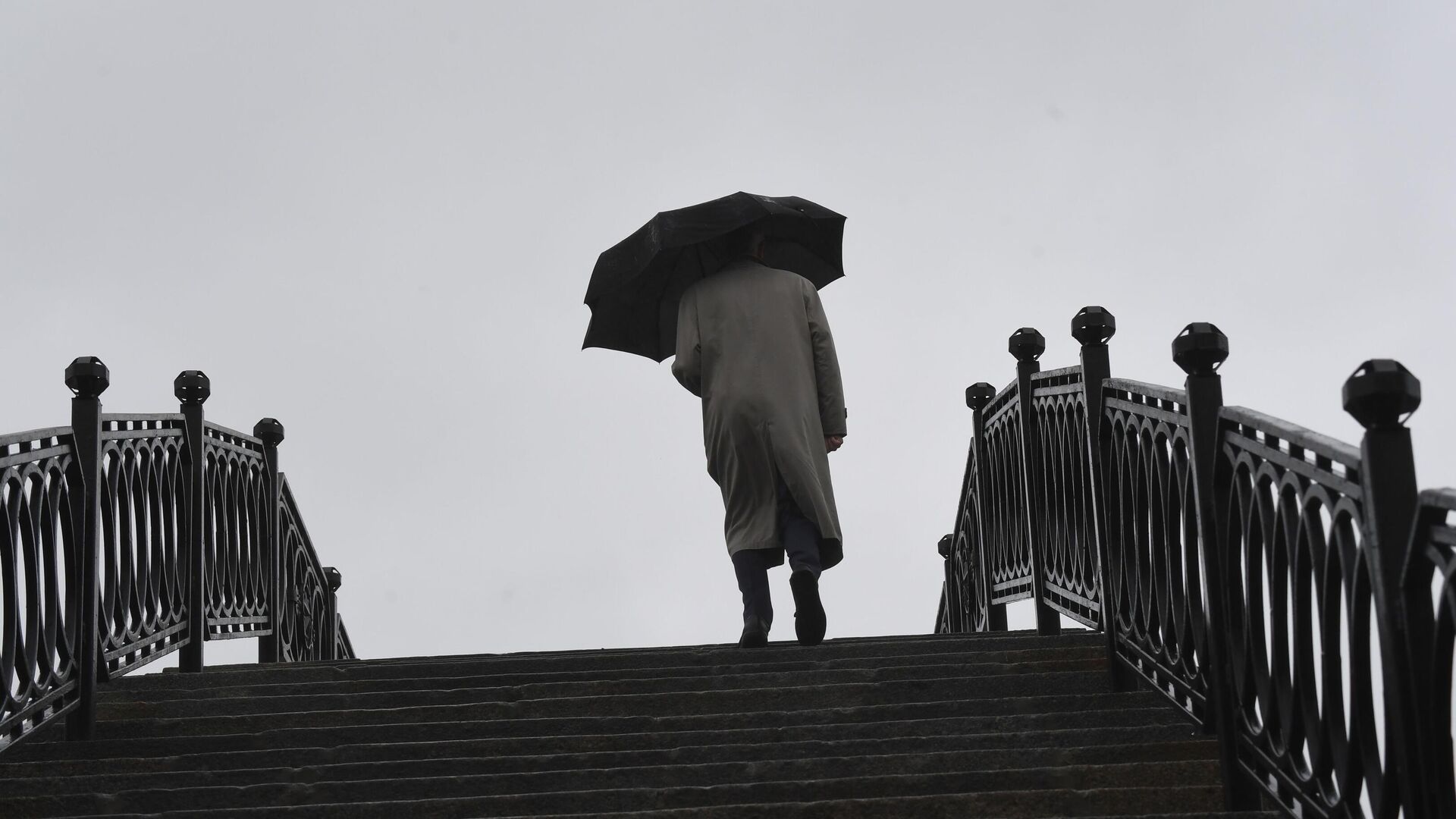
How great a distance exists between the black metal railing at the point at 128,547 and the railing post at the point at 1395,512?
356 centimetres

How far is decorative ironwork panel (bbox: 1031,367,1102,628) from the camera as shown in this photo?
226 inches

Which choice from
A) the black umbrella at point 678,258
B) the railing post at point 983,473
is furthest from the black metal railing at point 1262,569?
the railing post at point 983,473

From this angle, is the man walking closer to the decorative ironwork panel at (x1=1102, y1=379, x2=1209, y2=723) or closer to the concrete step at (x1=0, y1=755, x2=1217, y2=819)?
the decorative ironwork panel at (x1=1102, y1=379, x2=1209, y2=723)

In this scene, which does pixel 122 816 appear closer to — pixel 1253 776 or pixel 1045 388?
pixel 1253 776

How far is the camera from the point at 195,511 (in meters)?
6.77

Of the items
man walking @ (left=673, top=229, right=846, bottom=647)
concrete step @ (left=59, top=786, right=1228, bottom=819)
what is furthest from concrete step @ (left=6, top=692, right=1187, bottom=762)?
man walking @ (left=673, top=229, right=846, bottom=647)

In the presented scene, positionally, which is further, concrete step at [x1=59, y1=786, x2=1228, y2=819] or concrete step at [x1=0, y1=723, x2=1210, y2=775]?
concrete step at [x1=0, y1=723, x2=1210, y2=775]

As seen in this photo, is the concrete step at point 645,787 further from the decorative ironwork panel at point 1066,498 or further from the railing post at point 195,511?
the railing post at point 195,511

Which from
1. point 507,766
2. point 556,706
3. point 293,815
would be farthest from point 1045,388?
point 293,815

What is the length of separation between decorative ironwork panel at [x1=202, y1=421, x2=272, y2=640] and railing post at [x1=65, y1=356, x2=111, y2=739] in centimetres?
156

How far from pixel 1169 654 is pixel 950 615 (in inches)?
221

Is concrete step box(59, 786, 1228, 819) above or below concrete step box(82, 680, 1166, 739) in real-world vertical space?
below

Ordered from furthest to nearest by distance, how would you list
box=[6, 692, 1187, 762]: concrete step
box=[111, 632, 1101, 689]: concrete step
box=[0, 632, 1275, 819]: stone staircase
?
box=[111, 632, 1101, 689]: concrete step → box=[6, 692, 1187, 762]: concrete step → box=[0, 632, 1275, 819]: stone staircase

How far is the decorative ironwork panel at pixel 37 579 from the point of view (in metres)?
4.65
